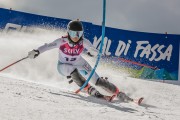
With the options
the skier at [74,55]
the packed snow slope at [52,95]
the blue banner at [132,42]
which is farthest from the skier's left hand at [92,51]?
the blue banner at [132,42]

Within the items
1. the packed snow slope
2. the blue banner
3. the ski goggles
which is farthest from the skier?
the blue banner

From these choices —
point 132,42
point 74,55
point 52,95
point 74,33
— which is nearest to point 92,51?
point 74,55

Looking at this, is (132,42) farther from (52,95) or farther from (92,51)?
(52,95)

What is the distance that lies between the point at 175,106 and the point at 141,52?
5.74 meters

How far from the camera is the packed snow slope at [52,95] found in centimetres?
445

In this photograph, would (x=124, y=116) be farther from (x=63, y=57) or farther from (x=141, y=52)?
(x=141, y=52)

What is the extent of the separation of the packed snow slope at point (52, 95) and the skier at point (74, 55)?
336 mm

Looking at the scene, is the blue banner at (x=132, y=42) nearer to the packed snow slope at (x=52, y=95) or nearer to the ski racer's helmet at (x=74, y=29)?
the packed snow slope at (x=52, y=95)

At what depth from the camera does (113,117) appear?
4.67 metres

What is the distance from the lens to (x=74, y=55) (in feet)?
25.0

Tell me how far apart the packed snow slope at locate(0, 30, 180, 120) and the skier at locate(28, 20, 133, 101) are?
0.34 meters

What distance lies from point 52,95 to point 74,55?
200cm

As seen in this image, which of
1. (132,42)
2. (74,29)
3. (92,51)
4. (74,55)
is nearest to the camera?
(74,29)

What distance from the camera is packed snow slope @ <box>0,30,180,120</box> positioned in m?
4.45
